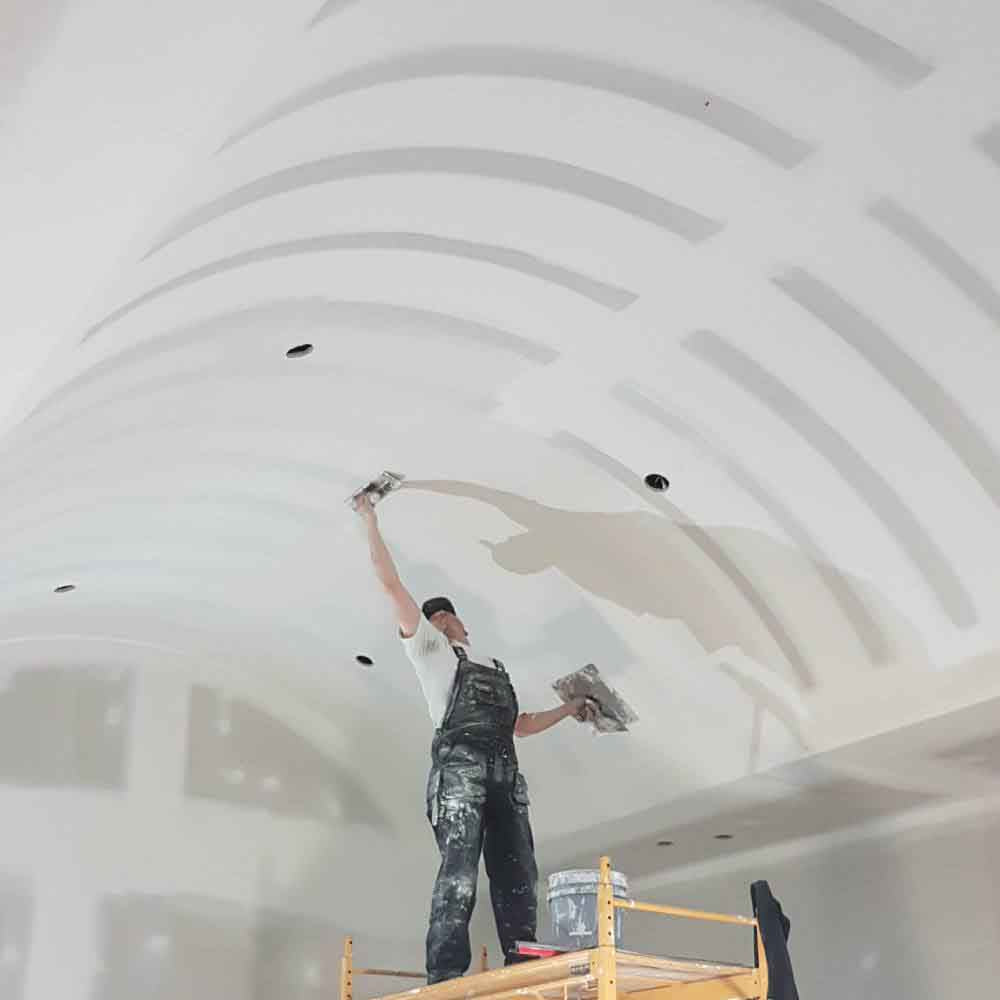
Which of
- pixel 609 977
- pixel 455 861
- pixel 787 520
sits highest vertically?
pixel 787 520

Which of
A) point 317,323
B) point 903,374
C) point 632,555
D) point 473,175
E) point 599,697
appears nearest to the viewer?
point 473,175

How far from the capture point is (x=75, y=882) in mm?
6449

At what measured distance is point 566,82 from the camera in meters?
3.29

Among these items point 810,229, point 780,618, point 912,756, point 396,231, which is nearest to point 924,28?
point 810,229

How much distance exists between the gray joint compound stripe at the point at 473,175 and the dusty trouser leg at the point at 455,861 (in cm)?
204

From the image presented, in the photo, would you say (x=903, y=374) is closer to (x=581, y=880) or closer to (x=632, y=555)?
(x=632, y=555)

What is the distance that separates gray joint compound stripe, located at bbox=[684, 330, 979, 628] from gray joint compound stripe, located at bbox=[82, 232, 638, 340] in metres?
0.38

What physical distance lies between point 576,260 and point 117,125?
2.32 meters

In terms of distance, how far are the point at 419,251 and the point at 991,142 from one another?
64.2 inches

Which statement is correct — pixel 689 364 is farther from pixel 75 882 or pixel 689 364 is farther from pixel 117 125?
pixel 75 882

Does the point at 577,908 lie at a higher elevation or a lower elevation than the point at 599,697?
lower

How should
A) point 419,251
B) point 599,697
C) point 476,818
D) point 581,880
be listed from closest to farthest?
point 419,251
point 581,880
point 476,818
point 599,697

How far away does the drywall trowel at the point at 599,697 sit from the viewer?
5852 mm

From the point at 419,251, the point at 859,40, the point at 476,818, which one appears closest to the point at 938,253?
the point at 859,40
